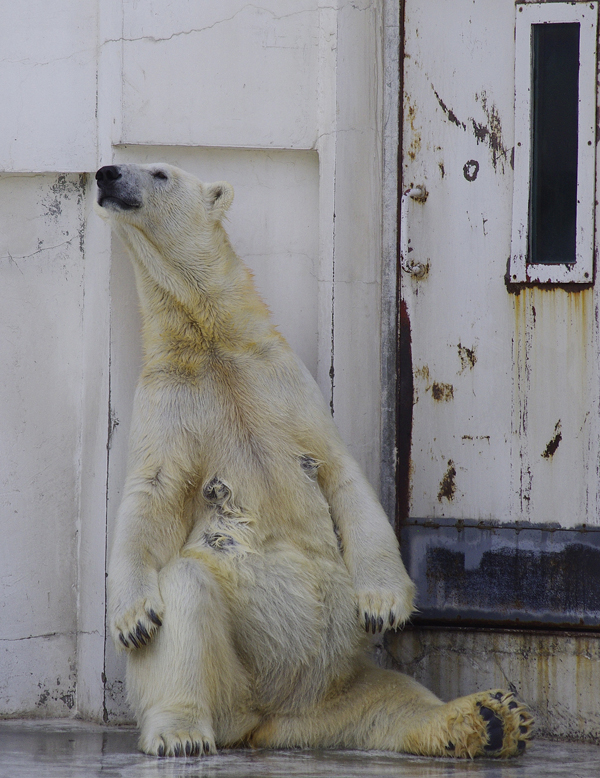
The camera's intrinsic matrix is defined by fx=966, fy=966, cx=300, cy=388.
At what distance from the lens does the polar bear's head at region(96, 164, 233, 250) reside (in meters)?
3.48

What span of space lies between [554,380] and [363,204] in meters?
1.05

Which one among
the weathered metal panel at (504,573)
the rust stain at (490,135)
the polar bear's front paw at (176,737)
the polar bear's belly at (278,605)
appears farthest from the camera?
the rust stain at (490,135)

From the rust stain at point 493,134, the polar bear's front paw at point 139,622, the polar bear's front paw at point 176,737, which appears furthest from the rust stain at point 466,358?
the polar bear's front paw at point 176,737

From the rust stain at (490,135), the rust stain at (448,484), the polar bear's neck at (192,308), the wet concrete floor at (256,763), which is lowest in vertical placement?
the wet concrete floor at (256,763)

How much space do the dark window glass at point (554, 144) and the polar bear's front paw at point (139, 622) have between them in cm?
206

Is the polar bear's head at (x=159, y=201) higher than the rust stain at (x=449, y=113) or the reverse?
the reverse

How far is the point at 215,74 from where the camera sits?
3.90 meters

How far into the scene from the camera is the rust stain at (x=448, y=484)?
398 centimetres

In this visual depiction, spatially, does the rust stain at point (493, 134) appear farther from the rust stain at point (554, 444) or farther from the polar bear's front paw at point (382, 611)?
the polar bear's front paw at point (382, 611)

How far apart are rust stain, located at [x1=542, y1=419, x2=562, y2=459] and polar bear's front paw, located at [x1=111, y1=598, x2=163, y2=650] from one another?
1.71 meters

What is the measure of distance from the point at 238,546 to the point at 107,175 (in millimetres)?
1397

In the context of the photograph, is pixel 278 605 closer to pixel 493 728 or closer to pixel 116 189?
pixel 493 728

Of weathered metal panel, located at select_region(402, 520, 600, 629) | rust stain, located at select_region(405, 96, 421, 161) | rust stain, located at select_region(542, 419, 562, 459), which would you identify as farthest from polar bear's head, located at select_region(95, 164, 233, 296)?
rust stain, located at select_region(542, 419, 562, 459)

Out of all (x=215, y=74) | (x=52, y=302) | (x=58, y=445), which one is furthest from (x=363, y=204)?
(x=58, y=445)
